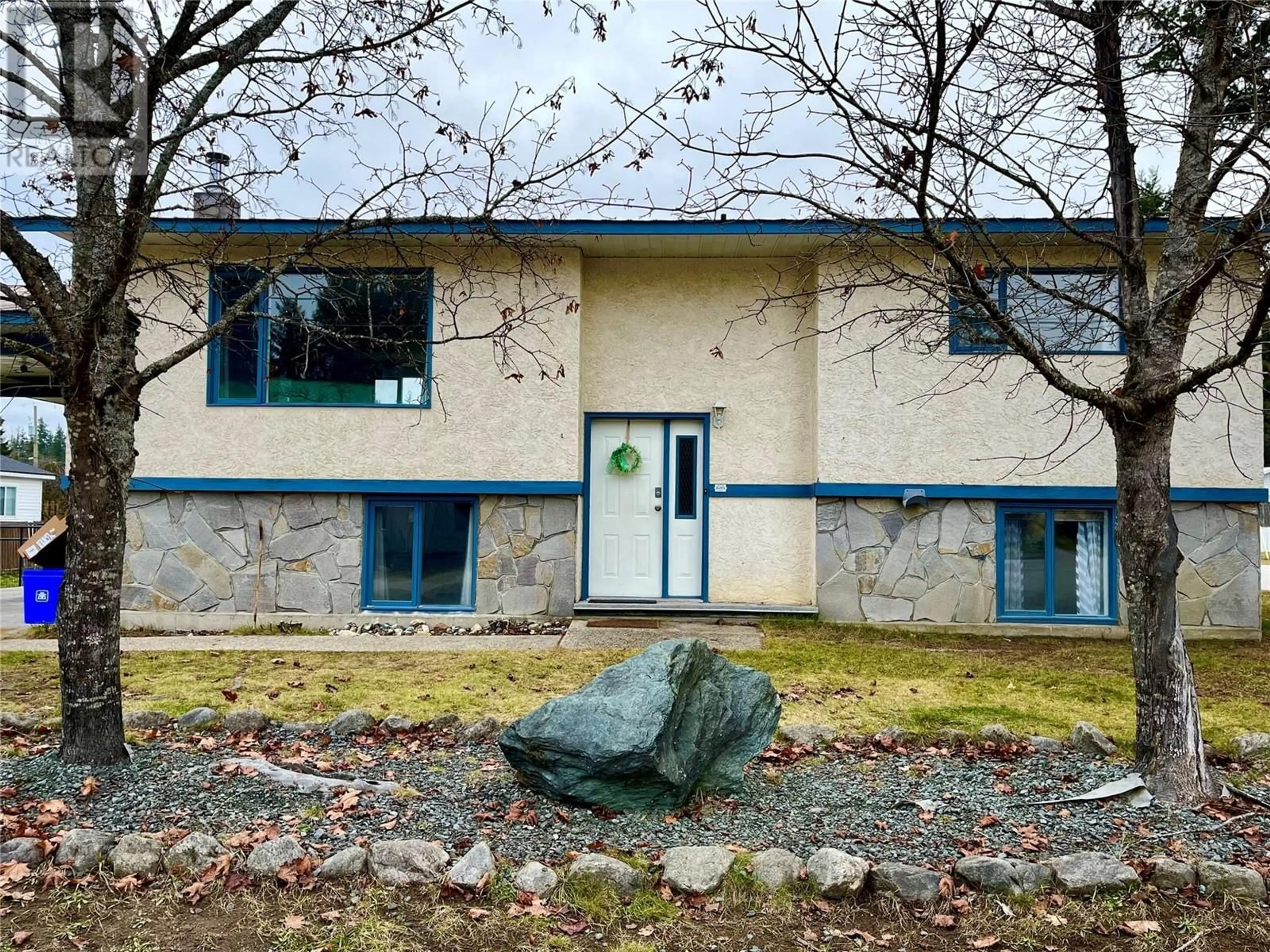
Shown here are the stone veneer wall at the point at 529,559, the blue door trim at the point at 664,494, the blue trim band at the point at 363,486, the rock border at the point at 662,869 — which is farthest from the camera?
the blue door trim at the point at 664,494

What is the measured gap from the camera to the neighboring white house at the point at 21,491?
28719mm

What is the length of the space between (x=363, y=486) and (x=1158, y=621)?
7567 millimetres

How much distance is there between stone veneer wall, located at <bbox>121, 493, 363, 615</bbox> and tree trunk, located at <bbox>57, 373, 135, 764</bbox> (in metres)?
5.31

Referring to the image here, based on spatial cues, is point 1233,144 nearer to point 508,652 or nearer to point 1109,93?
point 1109,93

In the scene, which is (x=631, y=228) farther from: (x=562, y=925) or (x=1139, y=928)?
(x=1139, y=928)

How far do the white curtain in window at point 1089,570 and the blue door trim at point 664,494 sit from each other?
3975 mm

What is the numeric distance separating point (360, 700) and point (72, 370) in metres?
3.02

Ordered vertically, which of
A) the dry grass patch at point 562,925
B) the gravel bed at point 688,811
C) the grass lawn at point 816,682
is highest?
the gravel bed at point 688,811

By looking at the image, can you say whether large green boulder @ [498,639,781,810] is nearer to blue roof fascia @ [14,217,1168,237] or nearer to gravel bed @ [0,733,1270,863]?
gravel bed @ [0,733,1270,863]

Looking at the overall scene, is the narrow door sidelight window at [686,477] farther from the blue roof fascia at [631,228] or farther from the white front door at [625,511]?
the blue roof fascia at [631,228]

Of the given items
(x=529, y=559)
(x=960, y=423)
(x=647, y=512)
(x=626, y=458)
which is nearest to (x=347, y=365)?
(x=529, y=559)

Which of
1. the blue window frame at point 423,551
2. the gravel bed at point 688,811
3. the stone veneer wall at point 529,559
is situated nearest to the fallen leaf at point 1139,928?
the gravel bed at point 688,811

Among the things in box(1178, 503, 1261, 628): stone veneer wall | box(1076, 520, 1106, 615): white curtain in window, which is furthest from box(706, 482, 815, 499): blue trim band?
box(1178, 503, 1261, 628): stone veneer wall

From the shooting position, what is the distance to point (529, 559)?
944 centimetres
